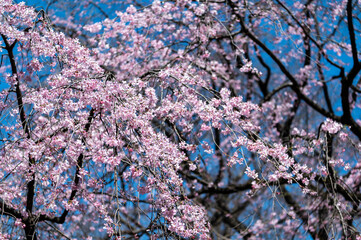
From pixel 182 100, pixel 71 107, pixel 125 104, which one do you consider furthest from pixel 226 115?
pixel 71 107

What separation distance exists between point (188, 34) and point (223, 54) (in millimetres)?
1550

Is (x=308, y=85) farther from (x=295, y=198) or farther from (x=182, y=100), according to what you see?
(x=182, y=100)

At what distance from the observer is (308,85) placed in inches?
332

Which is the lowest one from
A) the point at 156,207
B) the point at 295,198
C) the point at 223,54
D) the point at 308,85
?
the point at 156,207

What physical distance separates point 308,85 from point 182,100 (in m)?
5.21

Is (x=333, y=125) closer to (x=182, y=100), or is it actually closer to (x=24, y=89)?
(x=182, y=100)

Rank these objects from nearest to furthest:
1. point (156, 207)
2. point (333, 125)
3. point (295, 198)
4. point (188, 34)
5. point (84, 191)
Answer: point (156, 207)
point (84, 191)
point (333, 125)
point (188, 34)
point (295, 198)

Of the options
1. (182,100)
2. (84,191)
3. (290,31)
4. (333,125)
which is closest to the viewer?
(84,191)

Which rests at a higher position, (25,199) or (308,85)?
(308,85)

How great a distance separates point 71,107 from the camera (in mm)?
3416

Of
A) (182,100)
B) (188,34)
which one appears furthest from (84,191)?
(188,34)

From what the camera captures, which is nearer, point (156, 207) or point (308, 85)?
point (156, 207)

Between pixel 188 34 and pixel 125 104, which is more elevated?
pixel 188 34

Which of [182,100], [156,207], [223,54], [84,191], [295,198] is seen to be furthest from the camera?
[295,198]
